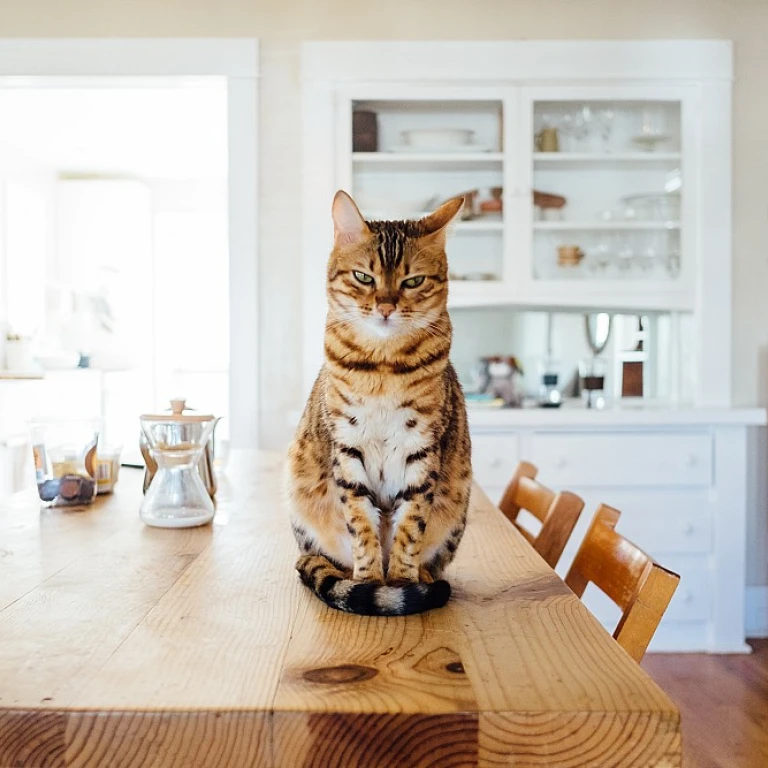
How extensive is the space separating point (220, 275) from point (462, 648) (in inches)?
260

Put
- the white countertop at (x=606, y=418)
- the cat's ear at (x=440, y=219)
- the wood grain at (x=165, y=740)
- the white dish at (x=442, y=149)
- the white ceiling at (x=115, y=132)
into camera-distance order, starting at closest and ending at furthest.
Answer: the wood grain at (x=165, y=740) → the cat's ear at (x=440, y=219) → the white countertop at (x=606, y=418) → the white dish at (x=442, y=149) → the white ceiling at (x=115, y=132)

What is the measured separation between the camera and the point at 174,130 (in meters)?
5.48

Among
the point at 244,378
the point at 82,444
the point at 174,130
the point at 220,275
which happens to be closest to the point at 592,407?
the point at 244,378

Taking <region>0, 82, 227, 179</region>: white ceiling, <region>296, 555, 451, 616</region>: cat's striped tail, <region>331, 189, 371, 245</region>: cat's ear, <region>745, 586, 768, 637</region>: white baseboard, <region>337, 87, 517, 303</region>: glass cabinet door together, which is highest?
<region>0, 82, 227, 179</region>: white ceiling

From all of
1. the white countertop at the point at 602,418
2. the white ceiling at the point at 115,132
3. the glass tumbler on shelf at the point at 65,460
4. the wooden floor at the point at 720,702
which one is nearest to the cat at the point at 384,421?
the glass tumbler on shelf at the point at 65,460

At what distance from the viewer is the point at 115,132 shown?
5.55 metres

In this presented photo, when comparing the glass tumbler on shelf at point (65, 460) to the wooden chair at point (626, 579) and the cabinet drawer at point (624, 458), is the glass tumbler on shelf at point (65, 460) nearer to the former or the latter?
the wooden chair at point (626, 579)

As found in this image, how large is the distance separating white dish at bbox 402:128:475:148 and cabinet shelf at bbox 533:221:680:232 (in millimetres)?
455

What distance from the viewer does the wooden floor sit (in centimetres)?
214

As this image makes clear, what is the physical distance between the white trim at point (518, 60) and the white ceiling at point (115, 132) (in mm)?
1202

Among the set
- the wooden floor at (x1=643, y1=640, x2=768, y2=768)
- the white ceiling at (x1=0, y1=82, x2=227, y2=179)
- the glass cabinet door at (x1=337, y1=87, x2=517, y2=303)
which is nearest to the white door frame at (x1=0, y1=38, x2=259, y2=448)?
the glass cabinet door at (x1=337, y1=87, x2=517, y2=303)

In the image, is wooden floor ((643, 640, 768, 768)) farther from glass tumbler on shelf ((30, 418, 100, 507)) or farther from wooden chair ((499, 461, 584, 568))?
glass tumbler on shelf ((30, 418, 100, 507))

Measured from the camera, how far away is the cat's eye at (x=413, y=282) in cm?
95

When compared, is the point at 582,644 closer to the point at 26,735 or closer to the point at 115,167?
the point at 26,735
